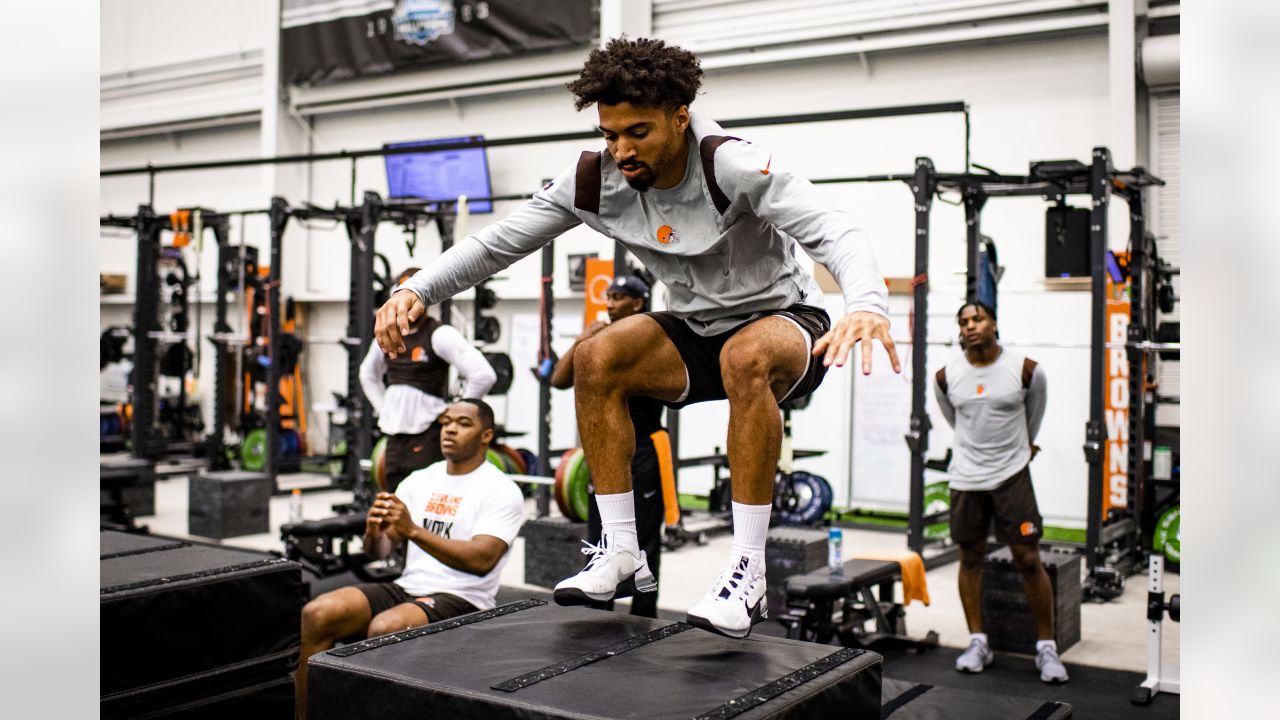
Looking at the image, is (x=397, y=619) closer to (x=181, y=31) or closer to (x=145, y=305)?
(x=145, y=305)

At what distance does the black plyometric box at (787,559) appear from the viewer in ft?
16.9

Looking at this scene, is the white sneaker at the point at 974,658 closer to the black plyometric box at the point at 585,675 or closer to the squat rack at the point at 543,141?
the squat rack at the point at 543,141

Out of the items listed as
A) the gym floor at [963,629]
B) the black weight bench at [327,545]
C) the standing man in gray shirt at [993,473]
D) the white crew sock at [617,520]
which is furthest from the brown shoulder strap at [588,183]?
the black weight bench at [327,545]

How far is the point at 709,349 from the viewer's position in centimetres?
234

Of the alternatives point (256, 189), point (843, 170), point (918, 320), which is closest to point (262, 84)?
point (256, 189)

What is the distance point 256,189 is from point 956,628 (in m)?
9.08

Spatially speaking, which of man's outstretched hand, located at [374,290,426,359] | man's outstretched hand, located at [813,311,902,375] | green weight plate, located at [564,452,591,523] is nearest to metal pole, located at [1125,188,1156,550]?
green weight plate, located at [564,452,591,523]

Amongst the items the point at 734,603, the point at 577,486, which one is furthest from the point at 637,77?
the point at 577,486

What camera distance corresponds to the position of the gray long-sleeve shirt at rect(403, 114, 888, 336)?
2.04 m

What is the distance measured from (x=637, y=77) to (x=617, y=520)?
92 cm

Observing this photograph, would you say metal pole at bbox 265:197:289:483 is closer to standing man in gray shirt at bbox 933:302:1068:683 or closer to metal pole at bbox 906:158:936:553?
metal pole at bbox 906:158:936:553

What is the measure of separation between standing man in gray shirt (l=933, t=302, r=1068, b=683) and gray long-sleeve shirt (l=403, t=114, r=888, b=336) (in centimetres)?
226

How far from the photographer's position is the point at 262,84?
1170 cm
